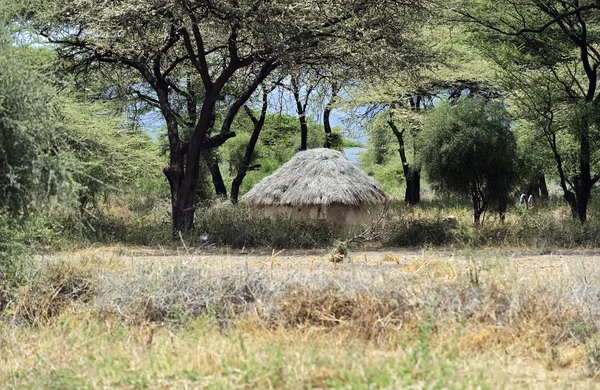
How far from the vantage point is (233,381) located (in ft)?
15.4

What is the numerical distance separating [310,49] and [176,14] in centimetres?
276

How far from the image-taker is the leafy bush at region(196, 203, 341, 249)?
1509 centimetres

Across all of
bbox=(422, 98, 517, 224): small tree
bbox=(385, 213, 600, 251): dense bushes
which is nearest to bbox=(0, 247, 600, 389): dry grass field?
bbox=(385, 213, 600, 251): dense bushes

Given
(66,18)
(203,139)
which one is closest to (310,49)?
(203,139)

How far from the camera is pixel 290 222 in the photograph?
16.1 meters

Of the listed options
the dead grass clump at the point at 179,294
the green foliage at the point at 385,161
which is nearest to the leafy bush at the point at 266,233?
the dead grass clump at the point at 179,294

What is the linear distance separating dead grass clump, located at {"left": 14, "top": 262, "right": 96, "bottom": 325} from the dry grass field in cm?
2

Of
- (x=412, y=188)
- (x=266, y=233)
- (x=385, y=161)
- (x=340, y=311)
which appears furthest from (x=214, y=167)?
(x=385, y=161)

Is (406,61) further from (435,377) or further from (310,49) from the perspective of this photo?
(435,377)

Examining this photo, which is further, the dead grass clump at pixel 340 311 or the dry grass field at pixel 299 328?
the dead grass clump at pixel 340 311

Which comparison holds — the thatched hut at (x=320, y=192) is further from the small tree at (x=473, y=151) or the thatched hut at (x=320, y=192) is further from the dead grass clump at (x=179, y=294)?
the dead grass clump at (x=179, y=294)

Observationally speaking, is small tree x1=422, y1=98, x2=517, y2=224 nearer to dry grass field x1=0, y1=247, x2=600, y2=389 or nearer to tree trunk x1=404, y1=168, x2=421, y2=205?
dry grass field x1=0, y1=247, x2=600, y2=389

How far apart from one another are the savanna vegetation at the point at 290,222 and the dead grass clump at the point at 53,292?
0.10 feet

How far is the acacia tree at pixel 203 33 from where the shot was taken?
1406cm
